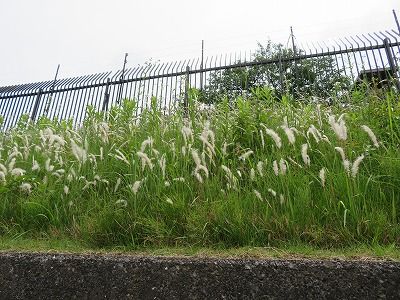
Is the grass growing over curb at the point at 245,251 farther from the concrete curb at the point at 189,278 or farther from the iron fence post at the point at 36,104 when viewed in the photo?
the iron fence post at the point at 36,104

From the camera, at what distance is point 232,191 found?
2.61 m

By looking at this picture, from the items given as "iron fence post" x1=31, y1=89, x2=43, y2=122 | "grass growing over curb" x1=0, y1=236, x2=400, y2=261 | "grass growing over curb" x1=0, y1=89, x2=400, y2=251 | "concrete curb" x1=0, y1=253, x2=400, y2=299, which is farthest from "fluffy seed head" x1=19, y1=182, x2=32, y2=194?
"iron fence post" x1=31, y1=89, x2=43, y2=122

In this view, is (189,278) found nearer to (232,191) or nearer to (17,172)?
(232,191)

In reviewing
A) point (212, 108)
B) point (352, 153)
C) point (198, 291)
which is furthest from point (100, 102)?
point (198, 291)

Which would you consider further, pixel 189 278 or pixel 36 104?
pixel 36 104

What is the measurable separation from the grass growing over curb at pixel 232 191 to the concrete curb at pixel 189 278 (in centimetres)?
53

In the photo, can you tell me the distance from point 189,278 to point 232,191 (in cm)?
98

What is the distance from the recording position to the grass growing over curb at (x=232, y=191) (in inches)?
89.8

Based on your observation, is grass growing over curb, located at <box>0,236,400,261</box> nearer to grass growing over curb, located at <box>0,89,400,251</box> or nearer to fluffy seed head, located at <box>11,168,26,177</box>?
grass growing over curb, located at <box>0,89,400,251</box>

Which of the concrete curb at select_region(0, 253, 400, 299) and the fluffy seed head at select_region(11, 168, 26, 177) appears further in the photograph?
the fluffy seed head at select_region(11, 168, 26, 177)

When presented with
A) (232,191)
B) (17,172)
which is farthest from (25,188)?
(232,191)

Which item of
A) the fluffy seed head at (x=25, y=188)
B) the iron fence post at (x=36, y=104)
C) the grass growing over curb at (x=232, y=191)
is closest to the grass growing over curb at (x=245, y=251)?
the grass growing over curb at (x=232, y=191)

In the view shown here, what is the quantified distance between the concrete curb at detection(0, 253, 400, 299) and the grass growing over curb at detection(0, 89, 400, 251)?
53 centimetres

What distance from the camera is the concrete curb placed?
153 centimetres
